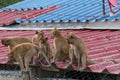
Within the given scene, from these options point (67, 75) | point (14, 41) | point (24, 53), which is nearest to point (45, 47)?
point (24, 53)

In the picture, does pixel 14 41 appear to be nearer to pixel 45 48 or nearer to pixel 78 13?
pixel 45 48

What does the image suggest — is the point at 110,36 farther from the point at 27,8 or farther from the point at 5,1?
the point at 5,1

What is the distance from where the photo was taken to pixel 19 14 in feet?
40.7

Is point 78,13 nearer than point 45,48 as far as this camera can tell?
No

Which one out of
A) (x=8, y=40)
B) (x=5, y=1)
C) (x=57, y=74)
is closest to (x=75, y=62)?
(x=57, y=74)

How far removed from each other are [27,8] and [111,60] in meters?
6.71

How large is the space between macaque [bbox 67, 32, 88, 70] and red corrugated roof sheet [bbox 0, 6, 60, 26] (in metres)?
4.38

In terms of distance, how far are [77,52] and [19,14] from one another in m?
5.74

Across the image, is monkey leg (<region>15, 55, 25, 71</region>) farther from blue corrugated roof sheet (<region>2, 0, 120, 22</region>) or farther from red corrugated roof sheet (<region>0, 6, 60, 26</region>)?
red corrugated roof sheet (<region>0, 6, 60, 26</region>)

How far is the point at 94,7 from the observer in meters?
10.9

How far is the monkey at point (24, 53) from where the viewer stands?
718 centimetres

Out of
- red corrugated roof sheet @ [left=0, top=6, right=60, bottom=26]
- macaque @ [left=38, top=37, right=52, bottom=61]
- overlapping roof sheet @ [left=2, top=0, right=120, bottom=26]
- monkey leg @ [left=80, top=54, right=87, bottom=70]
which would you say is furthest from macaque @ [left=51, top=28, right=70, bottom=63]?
red corrugated roof sheet @ [left=0, top=6, right=60, bottom=26]

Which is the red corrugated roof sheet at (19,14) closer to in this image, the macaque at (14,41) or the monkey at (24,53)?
the macaque at (14,41)

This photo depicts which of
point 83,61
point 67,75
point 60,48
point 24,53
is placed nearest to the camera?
point 83,61
